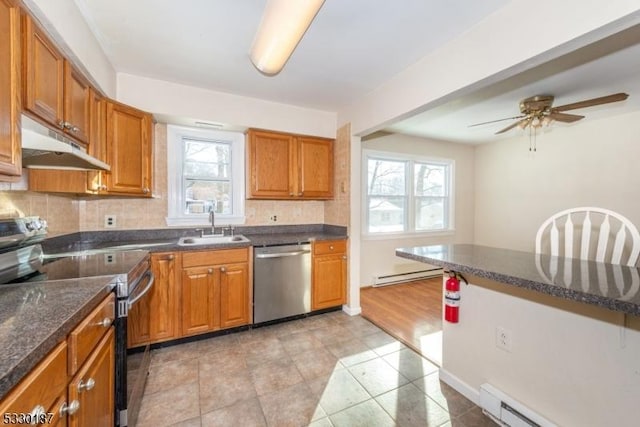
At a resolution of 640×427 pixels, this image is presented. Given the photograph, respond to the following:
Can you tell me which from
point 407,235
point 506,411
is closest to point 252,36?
point 506,411

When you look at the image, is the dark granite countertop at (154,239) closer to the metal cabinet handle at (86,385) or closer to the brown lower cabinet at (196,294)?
the brown lower cabinet at (196,294)

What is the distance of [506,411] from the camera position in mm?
1480

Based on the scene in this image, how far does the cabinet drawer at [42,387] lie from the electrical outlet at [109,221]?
6.71 ft

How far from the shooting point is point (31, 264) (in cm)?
131

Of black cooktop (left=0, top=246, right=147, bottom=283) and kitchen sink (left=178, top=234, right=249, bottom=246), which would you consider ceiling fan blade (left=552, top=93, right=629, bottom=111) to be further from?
black cooktop (left=0, top=246, right=147, bottom=283)

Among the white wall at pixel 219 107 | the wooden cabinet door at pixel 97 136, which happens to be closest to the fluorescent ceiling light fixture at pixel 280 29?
the white wall at pixel 219 107

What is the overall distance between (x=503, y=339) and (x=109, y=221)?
10.6 ft

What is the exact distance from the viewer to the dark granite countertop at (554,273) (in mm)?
899

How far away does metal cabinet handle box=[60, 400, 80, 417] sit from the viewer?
31.9 inches

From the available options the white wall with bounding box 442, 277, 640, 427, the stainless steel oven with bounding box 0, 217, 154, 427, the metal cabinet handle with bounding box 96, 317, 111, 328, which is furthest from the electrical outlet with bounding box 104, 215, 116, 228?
the white wall with bounding box 442, 277, 640, 427

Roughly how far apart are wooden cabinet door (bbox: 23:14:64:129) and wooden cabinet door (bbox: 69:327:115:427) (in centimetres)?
111

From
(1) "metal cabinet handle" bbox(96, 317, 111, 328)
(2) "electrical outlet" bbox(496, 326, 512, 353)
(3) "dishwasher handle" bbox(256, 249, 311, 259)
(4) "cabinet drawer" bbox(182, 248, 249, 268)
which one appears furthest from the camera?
(3) "dishwasher handle" bbox(256, 249, 311, 259)

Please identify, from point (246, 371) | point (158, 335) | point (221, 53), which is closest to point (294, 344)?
point (246, 371)

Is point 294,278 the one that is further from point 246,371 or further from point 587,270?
point 587,270
